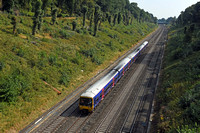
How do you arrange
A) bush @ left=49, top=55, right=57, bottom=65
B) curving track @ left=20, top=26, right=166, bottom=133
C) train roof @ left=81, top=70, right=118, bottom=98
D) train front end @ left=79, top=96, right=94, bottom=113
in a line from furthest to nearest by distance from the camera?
bush @ left=49, top=55, right=57, bottom=65, train roof @ left=81, top=70, right=118, bottom=98, train front end @ left=79, top=96, right=94, bottom=113, curving track @ left=20, top=26, right=166, bottom=133

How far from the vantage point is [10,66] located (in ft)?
85.4

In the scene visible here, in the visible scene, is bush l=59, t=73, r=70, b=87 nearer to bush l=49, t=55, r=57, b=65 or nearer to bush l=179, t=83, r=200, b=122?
bush l=49, t=55, r=57, b=65

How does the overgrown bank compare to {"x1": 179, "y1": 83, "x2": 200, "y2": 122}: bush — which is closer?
{"x1": 179, "y1": 83, "x2": 200, "y2": 122}: bush

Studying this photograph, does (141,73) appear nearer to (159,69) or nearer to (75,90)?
(159,69)

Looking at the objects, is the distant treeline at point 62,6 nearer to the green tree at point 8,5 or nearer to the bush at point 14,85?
the green tree at point 8,5

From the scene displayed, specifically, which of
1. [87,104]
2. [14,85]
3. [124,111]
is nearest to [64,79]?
[14,85]

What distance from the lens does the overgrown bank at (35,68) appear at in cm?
2138

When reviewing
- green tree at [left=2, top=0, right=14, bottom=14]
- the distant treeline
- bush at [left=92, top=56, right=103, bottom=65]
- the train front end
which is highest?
the distant treeline

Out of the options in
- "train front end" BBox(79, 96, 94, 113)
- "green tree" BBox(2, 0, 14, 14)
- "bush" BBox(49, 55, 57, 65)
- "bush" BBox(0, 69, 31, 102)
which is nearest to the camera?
"bush" BBox(0, 69, 31, 102)

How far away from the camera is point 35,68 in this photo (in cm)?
2983

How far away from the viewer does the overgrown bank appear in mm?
21375

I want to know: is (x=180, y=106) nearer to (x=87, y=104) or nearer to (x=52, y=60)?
(x=87, y=104)

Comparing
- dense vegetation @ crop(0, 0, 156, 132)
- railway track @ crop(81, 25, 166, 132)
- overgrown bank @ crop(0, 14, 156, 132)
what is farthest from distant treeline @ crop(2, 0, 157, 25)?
railway track @ crop(81, 25, 166, 132)

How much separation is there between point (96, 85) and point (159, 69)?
2564cm
